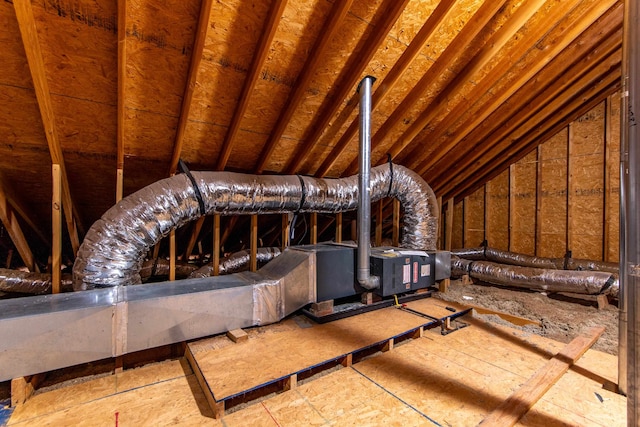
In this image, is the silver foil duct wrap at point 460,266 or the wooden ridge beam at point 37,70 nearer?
the wooden ridge beam at point 37,70

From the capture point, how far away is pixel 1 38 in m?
1.67

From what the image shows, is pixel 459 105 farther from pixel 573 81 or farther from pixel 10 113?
pixel 10 113

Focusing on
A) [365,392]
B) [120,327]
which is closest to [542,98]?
[365,392]

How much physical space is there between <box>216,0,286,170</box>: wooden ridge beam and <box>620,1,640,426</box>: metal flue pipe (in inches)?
70.1

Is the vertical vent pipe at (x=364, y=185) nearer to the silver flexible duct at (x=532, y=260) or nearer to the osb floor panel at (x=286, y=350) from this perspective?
the osb floor panel at (x=286, y=350)

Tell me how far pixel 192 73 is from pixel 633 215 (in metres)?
2.64

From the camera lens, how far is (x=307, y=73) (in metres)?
2.25

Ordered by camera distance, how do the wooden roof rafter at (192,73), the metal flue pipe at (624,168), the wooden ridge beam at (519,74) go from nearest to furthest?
the metal flue pipe at (624,168) < the wooden roof rafter at (192,73) < the wooden ridge beam at (519,74)

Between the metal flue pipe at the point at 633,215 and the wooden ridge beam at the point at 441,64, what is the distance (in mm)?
1034

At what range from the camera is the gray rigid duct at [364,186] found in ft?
8.01

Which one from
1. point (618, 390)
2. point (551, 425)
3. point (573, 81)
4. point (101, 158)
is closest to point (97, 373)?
point (101, 158)

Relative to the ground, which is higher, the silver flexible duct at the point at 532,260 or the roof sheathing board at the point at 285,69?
the roof sheathing board at the point at 285,69

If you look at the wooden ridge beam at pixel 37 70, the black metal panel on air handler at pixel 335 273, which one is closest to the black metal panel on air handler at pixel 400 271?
the black metal panel on air handler at pixel 335 273

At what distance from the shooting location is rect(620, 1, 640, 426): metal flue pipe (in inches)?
49.2
